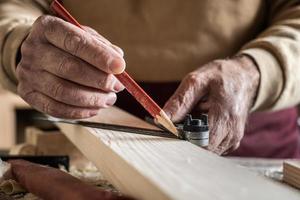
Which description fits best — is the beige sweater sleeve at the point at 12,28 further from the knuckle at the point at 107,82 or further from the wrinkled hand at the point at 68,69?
the knuckle at the point at 107,82

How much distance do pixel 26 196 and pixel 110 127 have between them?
216 mm

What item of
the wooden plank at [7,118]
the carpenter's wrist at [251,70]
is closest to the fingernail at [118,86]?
the carpenter's wrist at [251,70]

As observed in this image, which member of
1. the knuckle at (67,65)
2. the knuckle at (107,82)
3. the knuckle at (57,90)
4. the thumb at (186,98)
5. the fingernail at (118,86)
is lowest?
the thumb at (186,98)

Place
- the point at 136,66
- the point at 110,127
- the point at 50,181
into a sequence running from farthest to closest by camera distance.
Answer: the point at 136,66, the point at 110,127, the point at 50,181

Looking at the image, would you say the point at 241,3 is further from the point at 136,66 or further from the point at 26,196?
the point at 26,196

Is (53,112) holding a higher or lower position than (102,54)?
lower

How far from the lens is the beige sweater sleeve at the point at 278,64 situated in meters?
1.12

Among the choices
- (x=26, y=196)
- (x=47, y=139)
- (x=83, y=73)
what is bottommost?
(x=47, y=139)

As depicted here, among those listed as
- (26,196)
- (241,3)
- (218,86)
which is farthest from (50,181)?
(241,3)

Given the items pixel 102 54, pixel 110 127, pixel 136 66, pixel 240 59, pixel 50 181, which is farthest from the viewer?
pixel 136 66

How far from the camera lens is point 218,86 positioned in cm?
98

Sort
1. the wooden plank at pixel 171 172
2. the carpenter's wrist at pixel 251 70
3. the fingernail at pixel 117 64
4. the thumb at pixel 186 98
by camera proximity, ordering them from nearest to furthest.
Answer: the wooden plank at pixel 171 172 → the fingernail at pixel 117 64 → the thumb at pixel 186 98 → the carpenter's wrist at pixel 251 70

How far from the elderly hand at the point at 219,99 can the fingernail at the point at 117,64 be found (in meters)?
0.16

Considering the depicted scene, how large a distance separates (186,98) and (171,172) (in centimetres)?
38
